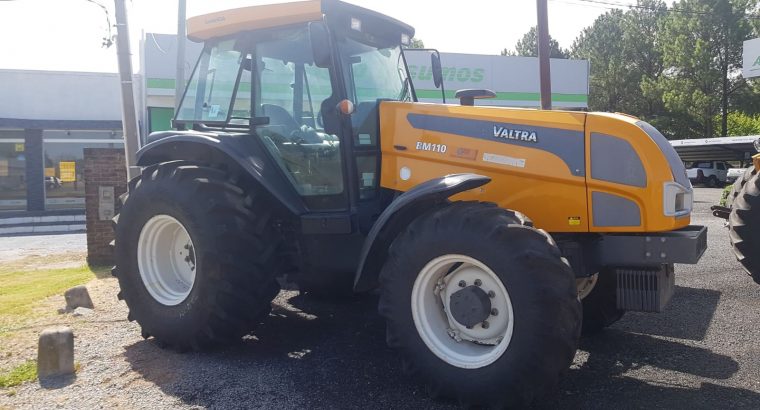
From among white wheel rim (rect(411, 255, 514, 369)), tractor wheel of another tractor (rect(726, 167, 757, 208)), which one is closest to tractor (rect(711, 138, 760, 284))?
tractor wheel of another tractor (rect(726, 167, 757, 208))

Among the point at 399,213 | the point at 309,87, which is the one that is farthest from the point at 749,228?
the point at 309,87

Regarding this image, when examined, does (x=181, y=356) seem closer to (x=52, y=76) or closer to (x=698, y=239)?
(x=698, y=239)

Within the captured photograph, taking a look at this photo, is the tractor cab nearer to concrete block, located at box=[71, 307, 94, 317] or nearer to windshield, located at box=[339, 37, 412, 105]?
windshield, located at box=[339, 37, 412, 105]

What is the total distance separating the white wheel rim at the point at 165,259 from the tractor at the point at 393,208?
16mm

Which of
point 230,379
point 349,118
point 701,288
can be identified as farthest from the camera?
point 701,288

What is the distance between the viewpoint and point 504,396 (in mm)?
3809

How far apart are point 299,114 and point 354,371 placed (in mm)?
2082

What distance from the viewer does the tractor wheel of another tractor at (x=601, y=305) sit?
205 inches

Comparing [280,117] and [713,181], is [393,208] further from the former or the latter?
[713,181]

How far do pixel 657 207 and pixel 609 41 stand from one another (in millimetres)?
53973

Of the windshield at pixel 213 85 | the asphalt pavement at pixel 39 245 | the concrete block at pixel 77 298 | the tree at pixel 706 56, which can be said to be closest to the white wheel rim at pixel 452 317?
the windshield at pixel 213 85

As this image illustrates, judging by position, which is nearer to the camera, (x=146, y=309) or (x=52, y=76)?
(x=146, y=309)

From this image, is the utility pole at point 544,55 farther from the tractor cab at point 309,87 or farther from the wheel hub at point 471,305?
the wheel hub at point 471,305

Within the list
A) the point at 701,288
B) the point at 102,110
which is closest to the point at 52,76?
the point at 102,110
